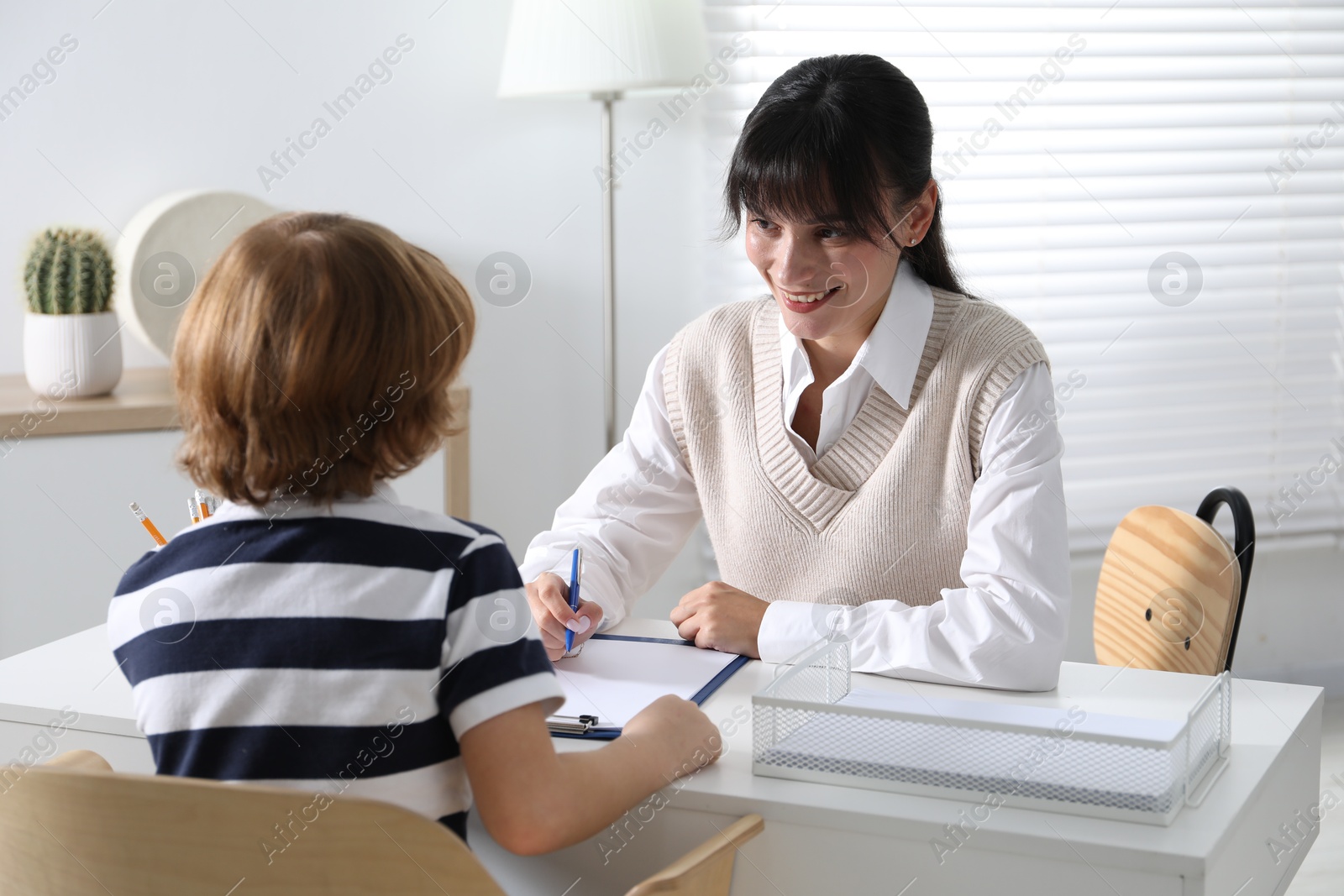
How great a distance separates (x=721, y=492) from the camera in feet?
5.35

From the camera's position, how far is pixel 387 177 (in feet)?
8.64

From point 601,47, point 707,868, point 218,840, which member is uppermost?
point 601,47

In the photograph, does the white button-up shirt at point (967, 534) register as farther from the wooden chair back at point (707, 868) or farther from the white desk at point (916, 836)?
the wooden chair back at point (707, 868)

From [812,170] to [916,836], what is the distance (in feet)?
2.54

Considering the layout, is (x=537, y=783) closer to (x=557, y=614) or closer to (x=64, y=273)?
(x=557, y=614)

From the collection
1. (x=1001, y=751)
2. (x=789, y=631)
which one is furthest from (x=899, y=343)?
(x=1001, y=751)

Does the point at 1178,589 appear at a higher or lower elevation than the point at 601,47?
lower

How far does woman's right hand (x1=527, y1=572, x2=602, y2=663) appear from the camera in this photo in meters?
1.28

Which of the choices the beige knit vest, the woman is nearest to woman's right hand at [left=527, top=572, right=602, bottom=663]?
the woman

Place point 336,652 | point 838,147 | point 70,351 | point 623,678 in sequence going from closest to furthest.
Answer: point 336,652
point 623,678
point 838,147
point 70,351

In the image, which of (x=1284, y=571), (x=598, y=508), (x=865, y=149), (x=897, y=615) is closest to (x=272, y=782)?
(x=897, y=615)

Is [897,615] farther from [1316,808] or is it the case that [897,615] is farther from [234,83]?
[234,83]

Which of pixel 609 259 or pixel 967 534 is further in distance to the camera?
pixel 609 259

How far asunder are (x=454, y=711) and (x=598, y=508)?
82 cm
